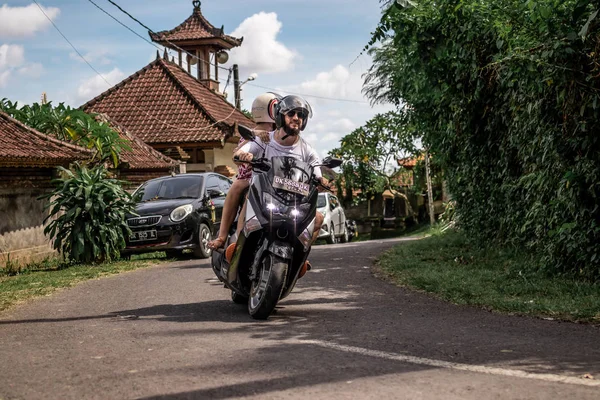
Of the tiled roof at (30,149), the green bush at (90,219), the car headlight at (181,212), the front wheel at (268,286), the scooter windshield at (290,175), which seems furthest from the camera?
the tiled roof at (30,149)

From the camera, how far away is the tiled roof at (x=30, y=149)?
16734 mm

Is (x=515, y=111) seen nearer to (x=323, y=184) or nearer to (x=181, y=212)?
A: (x=323, y=184)

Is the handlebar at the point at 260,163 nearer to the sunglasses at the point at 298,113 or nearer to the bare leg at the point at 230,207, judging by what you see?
the sunglasses at the point at 298,113

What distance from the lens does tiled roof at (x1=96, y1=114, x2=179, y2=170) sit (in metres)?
29.9

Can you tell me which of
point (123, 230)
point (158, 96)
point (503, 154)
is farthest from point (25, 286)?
point (158, 96)

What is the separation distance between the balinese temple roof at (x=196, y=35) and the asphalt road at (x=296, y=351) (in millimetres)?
34565

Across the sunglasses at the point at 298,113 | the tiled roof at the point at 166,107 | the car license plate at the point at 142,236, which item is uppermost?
the tiled roof at the point at 166,107

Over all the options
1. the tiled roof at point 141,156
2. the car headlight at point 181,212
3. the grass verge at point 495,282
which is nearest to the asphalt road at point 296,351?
the grass verge at point 495,282

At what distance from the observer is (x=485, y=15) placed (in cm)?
1184

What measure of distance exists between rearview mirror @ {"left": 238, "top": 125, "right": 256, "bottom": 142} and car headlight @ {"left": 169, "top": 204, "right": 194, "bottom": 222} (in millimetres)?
8736

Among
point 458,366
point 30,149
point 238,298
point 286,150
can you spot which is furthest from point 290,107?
point 30,149

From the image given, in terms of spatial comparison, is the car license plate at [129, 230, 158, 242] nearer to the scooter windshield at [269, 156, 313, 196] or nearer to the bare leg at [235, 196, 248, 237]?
the bare leg at [235, 196, 248, 237]

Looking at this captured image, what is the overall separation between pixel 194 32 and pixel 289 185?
37577mm

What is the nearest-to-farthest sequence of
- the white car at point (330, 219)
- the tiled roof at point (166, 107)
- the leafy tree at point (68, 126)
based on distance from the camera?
the leafy tree at point (68, 126), the white car at point (330, 219), the tiled roof at point (166, 107)
